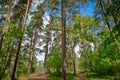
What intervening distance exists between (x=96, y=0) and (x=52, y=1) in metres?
4.50

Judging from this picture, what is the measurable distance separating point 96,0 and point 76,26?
54.4 ft

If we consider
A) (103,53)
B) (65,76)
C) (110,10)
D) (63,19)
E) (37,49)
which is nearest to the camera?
(110,10)

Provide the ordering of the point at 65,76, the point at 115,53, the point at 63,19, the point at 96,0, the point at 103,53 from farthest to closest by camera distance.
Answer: the point at 103,53 → the point at 115,53 → the point at 96,0 → the point at 63,19 → the point at 65,76

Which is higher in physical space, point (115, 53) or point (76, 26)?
point (76, 26)

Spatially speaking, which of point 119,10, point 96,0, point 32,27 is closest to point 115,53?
point 96,0

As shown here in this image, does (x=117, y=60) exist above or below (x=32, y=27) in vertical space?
below

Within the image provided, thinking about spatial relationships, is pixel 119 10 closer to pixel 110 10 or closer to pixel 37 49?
pixel 110 10

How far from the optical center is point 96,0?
63.6 feet

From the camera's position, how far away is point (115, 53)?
2227 cm

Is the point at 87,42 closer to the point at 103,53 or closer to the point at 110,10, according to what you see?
the point at 103,53

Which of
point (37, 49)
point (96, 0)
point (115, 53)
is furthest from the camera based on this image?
point (37, 49)

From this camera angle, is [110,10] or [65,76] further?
[65,76]

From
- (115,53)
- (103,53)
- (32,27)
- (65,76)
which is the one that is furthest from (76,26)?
(65,76)

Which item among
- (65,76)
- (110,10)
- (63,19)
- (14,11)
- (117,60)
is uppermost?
(14,11)
